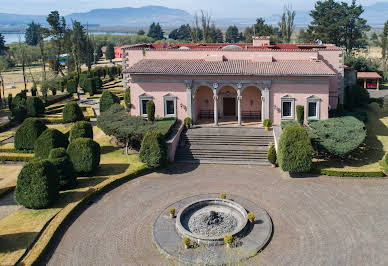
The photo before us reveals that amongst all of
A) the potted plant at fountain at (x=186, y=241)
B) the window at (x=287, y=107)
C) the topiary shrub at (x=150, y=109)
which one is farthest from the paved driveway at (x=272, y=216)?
the window at (x=287, y=107)

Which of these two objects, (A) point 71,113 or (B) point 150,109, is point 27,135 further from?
(B) point 150,109

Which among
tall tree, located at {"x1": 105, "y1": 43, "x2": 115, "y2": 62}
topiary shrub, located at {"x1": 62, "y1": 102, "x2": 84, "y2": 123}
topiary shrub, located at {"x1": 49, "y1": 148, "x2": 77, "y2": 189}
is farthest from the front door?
tall tree, located at {"x1": 105, "y1": 43, "x2": 115, "y2": 62}

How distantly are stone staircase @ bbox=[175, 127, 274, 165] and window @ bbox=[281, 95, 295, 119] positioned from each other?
9.75ft

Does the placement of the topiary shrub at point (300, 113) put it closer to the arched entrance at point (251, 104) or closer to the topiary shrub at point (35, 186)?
the arched entrance at point (251, 104)

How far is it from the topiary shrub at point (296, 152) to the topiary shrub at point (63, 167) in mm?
15748

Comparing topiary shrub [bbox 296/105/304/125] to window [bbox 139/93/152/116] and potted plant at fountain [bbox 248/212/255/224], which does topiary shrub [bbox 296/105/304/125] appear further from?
potted plant at fountain [bbox 248/212/255/224]

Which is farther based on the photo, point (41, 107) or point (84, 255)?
point (41, 107)

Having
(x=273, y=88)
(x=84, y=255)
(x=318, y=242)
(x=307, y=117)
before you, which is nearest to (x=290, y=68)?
(x=273, y=88)

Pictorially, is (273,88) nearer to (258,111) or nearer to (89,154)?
(258,111)

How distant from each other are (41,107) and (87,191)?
29.2 m

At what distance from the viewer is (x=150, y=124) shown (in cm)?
3441

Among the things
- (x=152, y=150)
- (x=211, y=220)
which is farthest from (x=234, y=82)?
(x=211, y=220)

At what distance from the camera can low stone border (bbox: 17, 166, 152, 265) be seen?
18.4 meters

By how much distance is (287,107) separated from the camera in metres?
36.2
